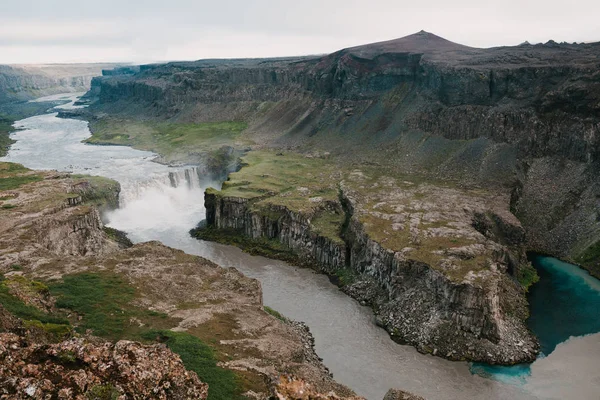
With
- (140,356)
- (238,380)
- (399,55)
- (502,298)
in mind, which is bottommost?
(502,298)

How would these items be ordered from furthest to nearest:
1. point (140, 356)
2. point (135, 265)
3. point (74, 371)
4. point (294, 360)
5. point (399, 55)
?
point (399, 55), point (135, 265), point (294, 360), point (140, 356), point (74, 371)

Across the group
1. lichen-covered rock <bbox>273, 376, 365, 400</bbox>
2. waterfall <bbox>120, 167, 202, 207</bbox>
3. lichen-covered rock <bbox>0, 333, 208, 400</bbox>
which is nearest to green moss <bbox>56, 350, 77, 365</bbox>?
lichen-covered rock <bbox>0, 333, 208, 400</bbox>

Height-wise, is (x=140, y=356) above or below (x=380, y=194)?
above

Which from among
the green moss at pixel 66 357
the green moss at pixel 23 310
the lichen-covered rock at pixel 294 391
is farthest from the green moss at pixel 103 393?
the green moss at pixel 23 310

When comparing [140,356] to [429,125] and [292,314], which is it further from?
[429,125]

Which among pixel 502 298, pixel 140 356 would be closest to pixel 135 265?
pixel 140 356

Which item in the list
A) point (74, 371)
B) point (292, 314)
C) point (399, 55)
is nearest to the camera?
point (74, 371)
